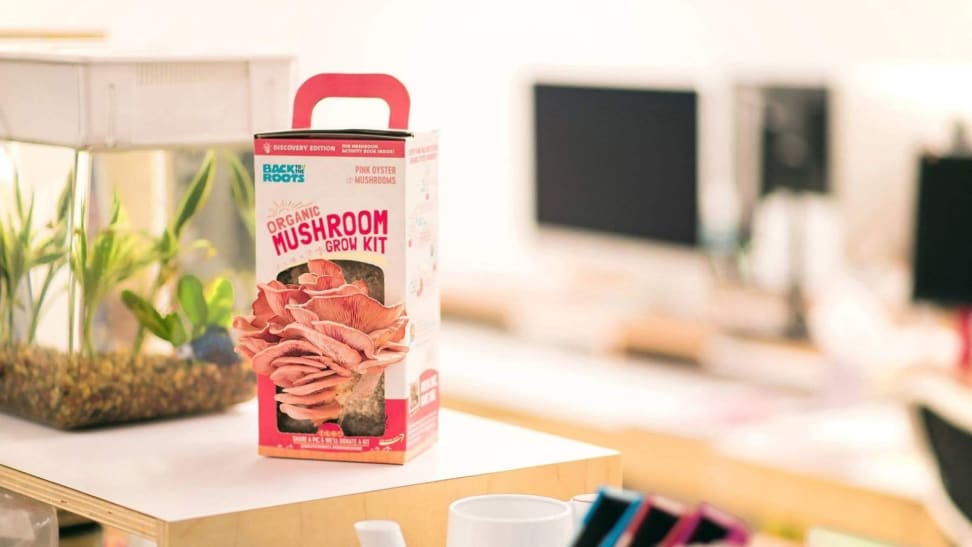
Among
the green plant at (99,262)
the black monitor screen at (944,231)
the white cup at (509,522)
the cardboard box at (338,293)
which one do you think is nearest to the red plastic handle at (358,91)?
the cardboard box at (338,293)

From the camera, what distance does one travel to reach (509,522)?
2.64 ft

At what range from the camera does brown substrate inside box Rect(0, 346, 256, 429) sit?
3.45ft

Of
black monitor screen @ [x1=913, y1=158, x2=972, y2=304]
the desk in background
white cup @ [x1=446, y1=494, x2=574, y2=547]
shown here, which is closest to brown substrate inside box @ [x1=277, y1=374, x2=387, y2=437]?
white cup @ [x1=446, y1=494, x2=574, y2=547]

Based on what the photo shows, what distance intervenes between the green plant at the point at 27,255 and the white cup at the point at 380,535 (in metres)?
0.39

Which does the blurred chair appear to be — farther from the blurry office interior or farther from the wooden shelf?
the wooden shelf

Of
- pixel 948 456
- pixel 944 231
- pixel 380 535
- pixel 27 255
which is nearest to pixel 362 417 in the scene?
pixel 380 535

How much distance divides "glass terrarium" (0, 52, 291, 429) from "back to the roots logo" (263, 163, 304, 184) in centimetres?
16

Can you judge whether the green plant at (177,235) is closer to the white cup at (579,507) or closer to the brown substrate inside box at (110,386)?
the brown substrate inside box at (110,386)

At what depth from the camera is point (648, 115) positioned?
3.85m

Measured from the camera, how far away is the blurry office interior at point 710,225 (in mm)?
3186

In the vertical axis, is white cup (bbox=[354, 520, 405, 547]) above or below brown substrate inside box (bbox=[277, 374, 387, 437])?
below

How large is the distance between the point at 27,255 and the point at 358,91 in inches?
12.4

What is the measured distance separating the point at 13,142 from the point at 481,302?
3.22 m

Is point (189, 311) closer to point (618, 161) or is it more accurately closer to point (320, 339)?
point (320, 339)
